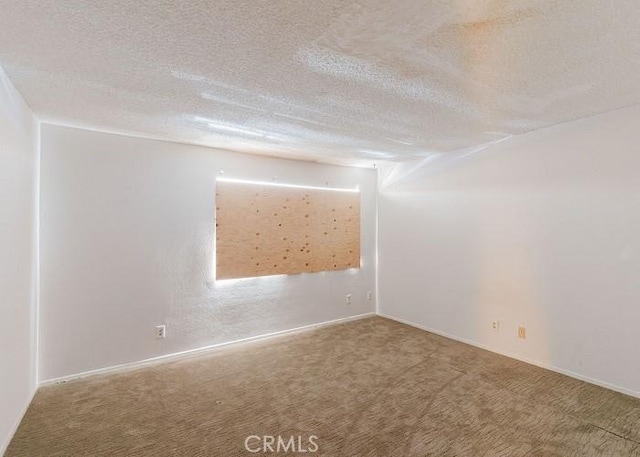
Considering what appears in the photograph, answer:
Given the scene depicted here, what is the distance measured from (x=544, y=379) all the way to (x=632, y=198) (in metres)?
1.73

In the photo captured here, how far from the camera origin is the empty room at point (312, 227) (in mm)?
1711

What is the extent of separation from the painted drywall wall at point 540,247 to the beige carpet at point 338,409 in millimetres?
374

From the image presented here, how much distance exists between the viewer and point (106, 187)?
3256 millimetres

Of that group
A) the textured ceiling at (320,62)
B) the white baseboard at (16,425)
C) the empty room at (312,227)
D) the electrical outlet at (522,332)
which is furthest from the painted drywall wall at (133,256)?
the electrical outlet at (522,332)

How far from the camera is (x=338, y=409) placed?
254 centimetres

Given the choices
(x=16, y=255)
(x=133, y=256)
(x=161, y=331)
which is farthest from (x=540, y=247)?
(x=16, y=255)

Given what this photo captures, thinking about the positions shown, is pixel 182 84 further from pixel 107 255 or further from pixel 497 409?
pixel 497 409

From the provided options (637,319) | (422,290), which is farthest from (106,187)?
(637,319)

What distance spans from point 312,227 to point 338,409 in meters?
2.55

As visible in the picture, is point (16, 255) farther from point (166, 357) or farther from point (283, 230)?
point (283, 230)

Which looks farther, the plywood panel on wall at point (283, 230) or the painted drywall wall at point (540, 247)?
the plywood panel on wall at point (283, 230)

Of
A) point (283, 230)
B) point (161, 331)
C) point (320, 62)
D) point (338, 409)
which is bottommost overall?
point (338, 409)

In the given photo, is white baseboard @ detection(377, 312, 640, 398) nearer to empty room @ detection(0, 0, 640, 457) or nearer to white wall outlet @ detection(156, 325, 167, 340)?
empty room @ detection(0, 0, 640, 457)

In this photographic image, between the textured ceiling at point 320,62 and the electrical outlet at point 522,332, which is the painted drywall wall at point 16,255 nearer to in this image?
the textured ceiling at point 320,62
